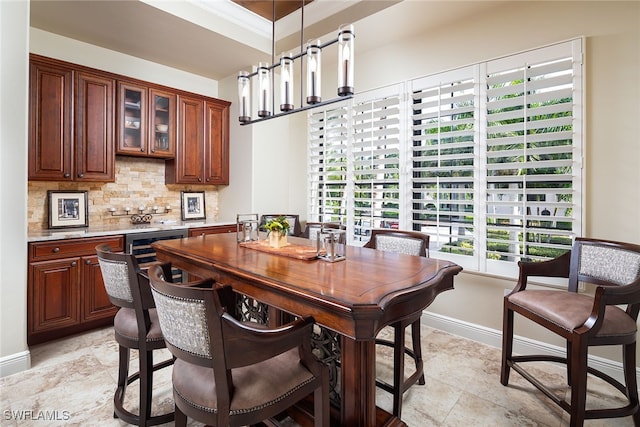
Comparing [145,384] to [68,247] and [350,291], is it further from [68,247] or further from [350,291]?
[68,247]

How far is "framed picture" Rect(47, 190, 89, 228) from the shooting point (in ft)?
10.5

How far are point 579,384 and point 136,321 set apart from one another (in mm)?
2353

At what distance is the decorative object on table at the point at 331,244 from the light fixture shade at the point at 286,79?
0.98 meters

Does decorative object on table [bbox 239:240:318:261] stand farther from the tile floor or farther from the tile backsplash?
the tile backsplash

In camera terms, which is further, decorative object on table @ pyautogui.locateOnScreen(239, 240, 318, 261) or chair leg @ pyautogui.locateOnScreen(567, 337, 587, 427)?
decorative object on table @ pyautogui.locateOnScreen(239, 240, 318, 261)

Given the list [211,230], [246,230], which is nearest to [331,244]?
[246,230]

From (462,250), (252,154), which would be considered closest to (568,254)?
(462,250)

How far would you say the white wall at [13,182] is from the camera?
228 cm

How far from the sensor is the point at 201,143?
4188 millimetres

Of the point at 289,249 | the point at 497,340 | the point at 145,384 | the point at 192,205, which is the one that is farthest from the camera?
the point at 192,205

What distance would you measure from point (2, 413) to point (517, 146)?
4.00 metres

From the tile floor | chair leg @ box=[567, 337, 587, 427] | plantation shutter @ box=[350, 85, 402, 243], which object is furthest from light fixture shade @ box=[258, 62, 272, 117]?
chair leg @ box=[567, 337, 587, 427]

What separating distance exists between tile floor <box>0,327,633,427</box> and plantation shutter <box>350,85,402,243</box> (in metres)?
1.44

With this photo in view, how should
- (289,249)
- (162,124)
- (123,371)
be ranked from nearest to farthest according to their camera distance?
(123,371), (289,249), (162,124)
